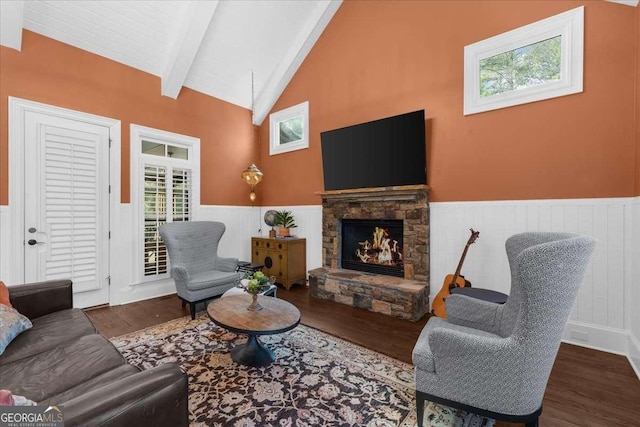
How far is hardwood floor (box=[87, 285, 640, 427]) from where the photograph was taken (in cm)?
186

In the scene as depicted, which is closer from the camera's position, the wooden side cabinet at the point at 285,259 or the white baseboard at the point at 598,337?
the white baseboard at the point at 598,337

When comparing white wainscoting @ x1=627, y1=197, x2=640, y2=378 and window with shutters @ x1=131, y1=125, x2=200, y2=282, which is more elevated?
window with shutters @ x1=131, y1=125, x2=200, y2=282

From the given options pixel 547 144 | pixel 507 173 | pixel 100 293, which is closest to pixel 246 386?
pixel 100 293

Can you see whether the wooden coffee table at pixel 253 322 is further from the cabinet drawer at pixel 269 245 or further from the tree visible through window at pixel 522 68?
the tree visible through window at pixel 522 68

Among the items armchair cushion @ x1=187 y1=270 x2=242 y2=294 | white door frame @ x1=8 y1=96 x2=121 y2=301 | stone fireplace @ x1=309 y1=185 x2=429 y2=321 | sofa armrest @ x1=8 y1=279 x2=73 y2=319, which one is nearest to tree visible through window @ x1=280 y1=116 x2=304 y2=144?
stone fireplace @ x1=309 y1=185 x2=429 y2=321

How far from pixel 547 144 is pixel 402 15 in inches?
102

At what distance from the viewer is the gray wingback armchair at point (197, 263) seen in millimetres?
3471

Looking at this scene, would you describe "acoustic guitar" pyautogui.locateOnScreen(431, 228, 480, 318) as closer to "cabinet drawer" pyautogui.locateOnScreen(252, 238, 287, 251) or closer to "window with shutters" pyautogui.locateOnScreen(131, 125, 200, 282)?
"cabinet drawer" pyautogui.locateOnScreen(252, 238, 287, 251)

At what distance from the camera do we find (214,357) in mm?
2520

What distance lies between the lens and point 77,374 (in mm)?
1486

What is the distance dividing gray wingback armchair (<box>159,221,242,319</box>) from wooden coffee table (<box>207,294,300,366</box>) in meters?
0.87

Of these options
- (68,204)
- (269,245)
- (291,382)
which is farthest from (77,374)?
(269,245)

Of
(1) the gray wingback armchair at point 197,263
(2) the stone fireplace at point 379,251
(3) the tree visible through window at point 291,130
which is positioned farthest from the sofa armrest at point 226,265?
(3) the tree visible through window at point 291,130
